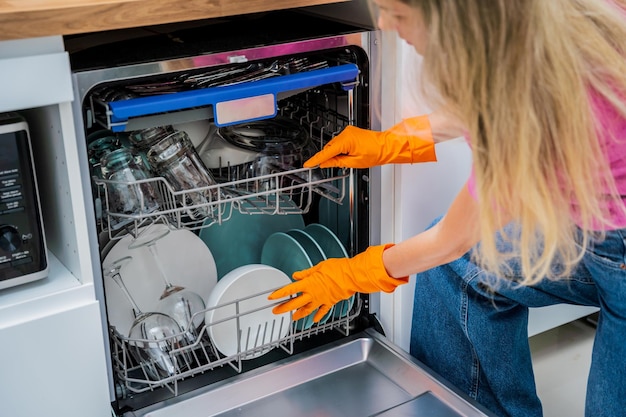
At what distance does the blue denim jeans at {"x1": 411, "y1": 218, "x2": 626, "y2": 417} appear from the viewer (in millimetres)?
1287

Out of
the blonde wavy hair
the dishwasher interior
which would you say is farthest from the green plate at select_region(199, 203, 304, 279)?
the blonde wavy hair

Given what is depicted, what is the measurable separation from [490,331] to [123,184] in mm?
778

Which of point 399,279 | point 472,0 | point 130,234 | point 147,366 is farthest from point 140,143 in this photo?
point 472,0

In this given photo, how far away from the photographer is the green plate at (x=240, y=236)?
162 cm

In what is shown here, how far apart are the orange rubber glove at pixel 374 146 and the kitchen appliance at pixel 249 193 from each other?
42mm

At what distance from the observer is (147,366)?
138cm

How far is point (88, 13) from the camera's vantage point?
1.02m

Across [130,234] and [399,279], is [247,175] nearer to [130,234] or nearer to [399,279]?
[130,234]

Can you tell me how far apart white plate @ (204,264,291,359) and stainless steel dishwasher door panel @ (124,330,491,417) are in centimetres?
8

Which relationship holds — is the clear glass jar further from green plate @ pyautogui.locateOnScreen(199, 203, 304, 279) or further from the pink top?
the pink top

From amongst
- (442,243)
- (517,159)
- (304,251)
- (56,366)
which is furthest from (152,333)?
(517,159)

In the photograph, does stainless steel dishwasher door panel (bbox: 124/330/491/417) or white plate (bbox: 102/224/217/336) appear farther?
white plate (bbox: 102/224/217/336)

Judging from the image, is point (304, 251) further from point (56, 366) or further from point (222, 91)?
point (56, 366)

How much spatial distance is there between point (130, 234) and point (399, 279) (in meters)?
0.52
